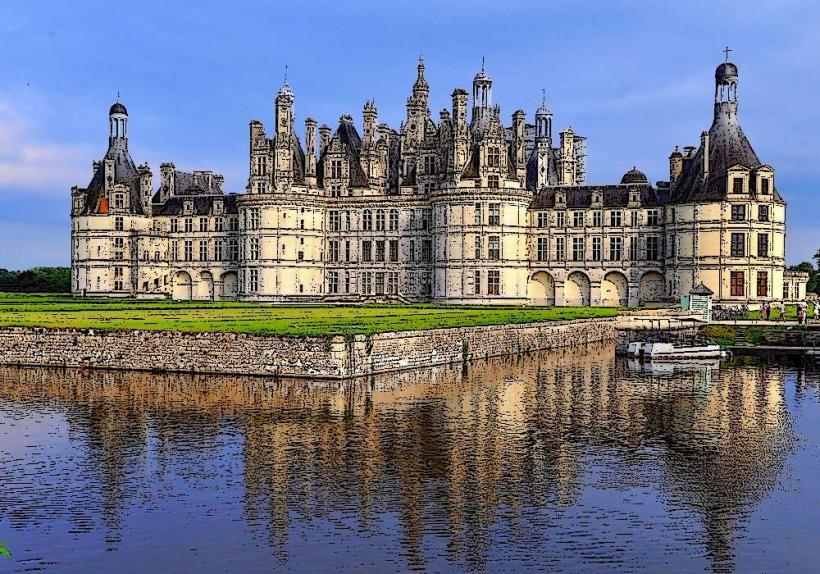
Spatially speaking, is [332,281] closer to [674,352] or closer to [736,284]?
[736,284]

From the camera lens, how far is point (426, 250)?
85000mm

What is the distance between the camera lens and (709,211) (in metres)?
76.4

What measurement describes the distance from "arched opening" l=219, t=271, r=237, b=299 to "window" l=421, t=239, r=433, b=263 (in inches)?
664

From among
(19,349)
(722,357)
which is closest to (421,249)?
(722,357)

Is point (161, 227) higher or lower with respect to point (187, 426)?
higher

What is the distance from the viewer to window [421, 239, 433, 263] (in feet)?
278

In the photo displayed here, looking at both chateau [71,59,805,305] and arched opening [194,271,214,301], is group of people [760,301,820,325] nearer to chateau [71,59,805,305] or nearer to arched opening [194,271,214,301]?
chateau [71,59,805,305]

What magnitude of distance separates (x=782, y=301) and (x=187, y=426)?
57015mm

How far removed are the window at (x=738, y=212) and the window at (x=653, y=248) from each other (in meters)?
6.92

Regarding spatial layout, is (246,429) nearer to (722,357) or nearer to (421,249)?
(722,357)

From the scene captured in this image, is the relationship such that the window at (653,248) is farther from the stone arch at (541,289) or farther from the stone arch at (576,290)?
the stone arch at (541,289)

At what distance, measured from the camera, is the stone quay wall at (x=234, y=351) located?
1587 inches

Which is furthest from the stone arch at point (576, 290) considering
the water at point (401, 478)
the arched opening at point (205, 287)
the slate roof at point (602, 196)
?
the water at point (401, 478)

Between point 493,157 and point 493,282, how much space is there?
937 centimetres
